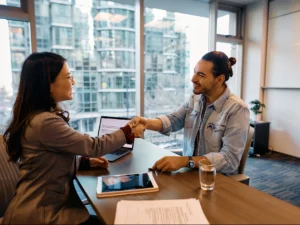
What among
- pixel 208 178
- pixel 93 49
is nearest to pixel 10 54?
pixel 93 49

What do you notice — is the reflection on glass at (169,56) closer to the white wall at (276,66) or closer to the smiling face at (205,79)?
the white wall at (276,66)

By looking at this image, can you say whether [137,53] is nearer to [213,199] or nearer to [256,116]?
[256,116]

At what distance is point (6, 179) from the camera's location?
4.53 ft

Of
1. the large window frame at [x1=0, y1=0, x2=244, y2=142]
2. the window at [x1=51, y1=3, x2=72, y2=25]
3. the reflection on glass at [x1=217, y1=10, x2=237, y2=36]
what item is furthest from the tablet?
the reflection on glass at [x1=217, y1=10, x2=237, y2=36]

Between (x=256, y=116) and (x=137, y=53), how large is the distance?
270 centimetres

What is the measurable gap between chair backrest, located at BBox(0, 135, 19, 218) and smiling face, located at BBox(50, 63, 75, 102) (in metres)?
0.54

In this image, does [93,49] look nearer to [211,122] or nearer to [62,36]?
[62,36]

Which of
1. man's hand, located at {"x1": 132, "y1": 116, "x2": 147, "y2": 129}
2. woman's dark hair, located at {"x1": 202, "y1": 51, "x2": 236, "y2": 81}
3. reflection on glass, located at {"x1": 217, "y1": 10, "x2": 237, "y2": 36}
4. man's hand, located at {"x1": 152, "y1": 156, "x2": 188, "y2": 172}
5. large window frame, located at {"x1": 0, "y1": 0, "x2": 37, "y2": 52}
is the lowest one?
man's hand, located at {"x1": 152, "y1": 156, "x2": 188, "y2": 172}

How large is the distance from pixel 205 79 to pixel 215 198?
35.2 inches

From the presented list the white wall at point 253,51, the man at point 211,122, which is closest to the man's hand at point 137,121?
the man at point 211,122

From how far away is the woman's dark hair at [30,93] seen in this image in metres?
1.12

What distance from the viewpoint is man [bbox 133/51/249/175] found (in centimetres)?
136

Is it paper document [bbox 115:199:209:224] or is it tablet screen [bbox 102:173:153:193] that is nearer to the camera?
paper document [bbox 115:199:209:224]

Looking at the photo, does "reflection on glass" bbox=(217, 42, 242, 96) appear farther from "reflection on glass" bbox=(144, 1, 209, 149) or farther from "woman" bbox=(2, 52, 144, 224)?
"woman" bbox=(2, 52, 144, 224)
